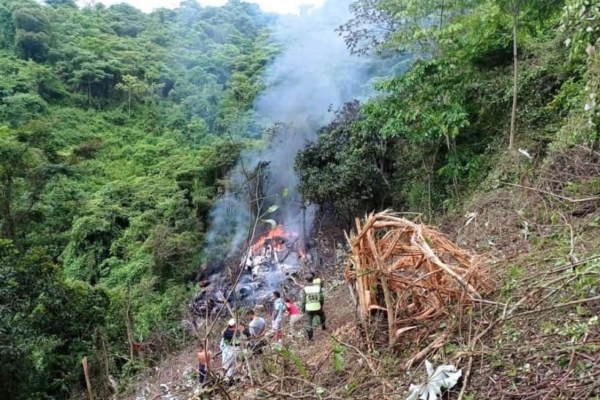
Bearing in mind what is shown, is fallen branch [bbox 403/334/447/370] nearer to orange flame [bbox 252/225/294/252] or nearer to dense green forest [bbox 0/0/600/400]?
dense green forest [bbox 0/0/600/400]

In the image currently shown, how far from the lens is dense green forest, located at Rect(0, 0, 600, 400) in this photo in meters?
8.85

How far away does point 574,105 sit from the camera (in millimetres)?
6965

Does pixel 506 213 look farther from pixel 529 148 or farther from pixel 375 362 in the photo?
pixel 375 362

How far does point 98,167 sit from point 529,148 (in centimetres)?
2154

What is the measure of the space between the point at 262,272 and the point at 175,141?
48.6 feet

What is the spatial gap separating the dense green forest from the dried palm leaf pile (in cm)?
241

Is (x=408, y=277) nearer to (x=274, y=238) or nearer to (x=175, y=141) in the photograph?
(x=274, y=238)

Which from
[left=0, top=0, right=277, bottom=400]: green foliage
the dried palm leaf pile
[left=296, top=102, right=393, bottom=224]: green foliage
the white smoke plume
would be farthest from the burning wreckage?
the dried palm leaf pile

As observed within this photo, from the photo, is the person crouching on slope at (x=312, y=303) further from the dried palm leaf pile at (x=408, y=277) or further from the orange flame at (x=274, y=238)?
the orange flame at (x=274, y=238)

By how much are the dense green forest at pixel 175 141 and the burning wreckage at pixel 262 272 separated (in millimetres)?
949

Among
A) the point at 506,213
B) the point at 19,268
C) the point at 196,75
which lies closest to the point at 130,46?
the point at 196,75

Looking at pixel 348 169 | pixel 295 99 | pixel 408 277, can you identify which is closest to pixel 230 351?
pixel 408 277

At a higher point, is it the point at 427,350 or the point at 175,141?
the point at 427,350

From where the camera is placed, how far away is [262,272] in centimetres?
1488
